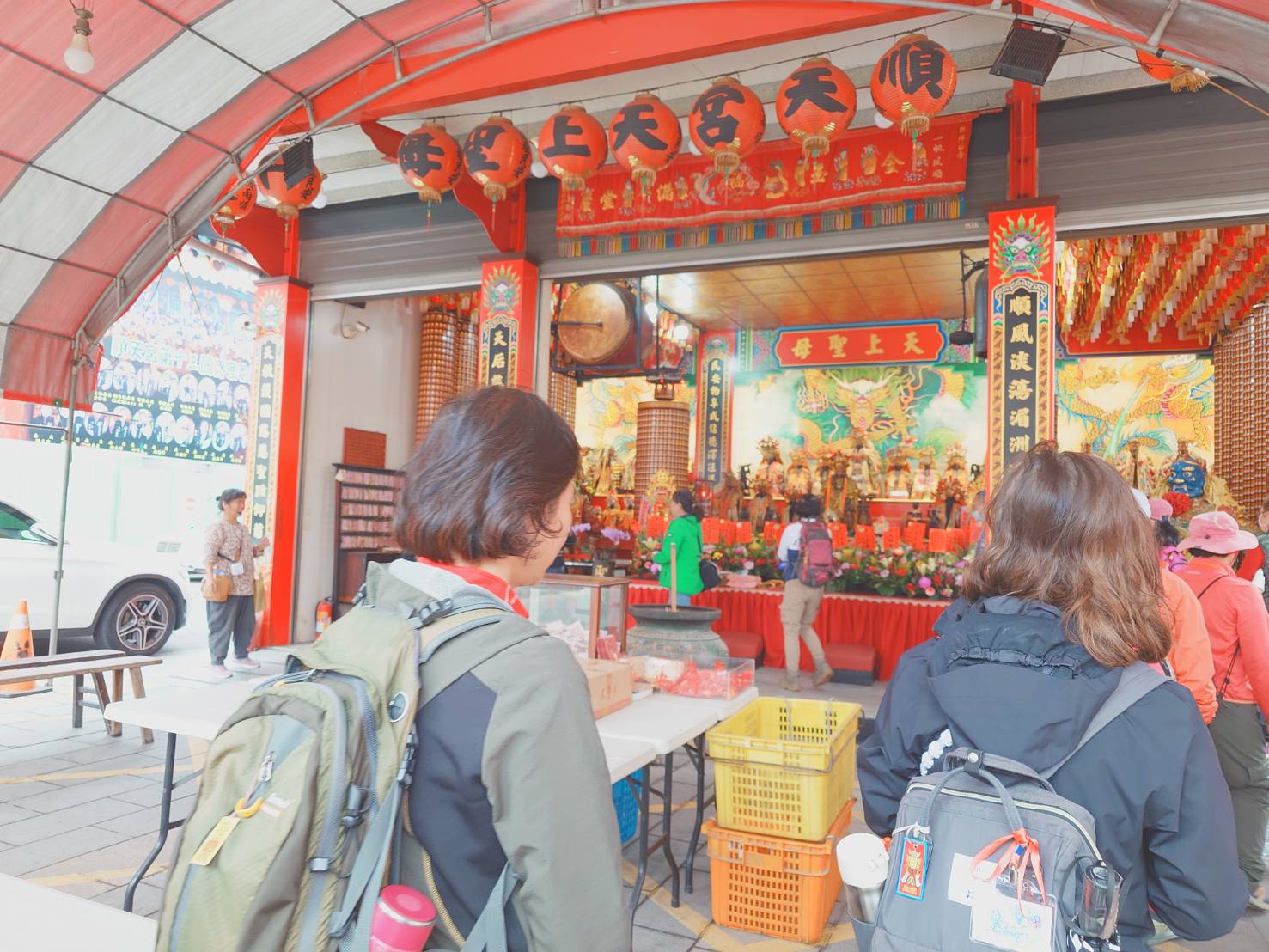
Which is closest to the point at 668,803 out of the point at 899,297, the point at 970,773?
the point at 970,773

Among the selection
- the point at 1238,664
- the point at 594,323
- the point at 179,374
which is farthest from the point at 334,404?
the point at 1238,664

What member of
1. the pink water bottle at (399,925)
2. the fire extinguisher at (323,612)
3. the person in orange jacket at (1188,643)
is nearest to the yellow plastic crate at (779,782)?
the person in orange jacket at (1188,643)

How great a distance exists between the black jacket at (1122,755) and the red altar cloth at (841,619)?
5636mm

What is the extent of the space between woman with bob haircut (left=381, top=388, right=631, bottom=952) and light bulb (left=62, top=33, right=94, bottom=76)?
3347 mm

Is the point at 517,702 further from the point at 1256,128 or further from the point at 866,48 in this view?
the point at 1256,128

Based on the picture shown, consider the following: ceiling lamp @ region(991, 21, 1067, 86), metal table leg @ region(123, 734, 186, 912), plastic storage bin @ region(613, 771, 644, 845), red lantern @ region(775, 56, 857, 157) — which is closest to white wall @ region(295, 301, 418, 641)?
metal table leg @ region(123, 734, 186, 912)

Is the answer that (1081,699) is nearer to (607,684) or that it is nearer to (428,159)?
(607,684)

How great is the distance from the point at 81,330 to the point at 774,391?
9.16m

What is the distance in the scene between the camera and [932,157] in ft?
18.4

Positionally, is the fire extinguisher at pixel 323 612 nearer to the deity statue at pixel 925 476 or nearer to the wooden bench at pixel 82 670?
the wooden bench at pixel 82 670

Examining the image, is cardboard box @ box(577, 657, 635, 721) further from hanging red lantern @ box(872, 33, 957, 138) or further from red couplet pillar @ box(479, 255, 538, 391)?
red couplet pillar @ box(479, 255, 538, 391)

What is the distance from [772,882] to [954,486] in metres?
9.53

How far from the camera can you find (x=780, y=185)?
6000mm

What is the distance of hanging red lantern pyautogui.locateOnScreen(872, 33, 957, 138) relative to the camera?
3.83 meters
